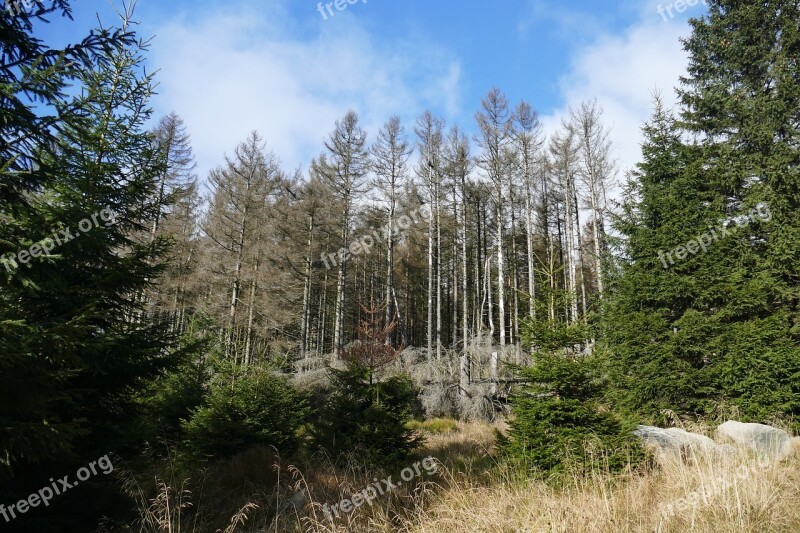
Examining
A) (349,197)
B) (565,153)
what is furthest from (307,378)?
(565,153)

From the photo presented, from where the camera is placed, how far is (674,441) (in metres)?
6.02

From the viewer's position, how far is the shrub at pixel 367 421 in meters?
7.21

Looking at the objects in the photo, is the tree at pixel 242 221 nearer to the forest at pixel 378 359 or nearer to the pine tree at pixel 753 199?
the forest at pixel 378 359

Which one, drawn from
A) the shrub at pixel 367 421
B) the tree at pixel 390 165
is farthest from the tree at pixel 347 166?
the shrub at pixel 367 421

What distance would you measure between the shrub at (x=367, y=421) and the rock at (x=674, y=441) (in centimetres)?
399

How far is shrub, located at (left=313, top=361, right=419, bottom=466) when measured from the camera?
284 inches

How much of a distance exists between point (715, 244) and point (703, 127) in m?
5.17

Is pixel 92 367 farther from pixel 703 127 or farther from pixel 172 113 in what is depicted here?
pixel 172 113

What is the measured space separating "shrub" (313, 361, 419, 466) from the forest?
47 mm

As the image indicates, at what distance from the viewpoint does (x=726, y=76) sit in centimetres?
1244

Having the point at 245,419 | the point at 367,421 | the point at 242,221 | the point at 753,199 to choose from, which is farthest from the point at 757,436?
the point at 242,221

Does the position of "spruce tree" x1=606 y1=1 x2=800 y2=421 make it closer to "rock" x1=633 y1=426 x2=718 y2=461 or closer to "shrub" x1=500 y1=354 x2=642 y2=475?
"rock" x1=633 y1=426 x2=718 y2=461

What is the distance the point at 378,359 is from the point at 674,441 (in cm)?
527

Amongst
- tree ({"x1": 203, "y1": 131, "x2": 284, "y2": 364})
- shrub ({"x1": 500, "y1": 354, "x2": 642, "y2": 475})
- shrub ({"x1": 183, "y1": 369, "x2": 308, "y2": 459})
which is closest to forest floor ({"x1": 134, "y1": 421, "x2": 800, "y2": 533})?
shrub ({"x1": 500, "y1": 354, "x2": 642, "y2": 475})
